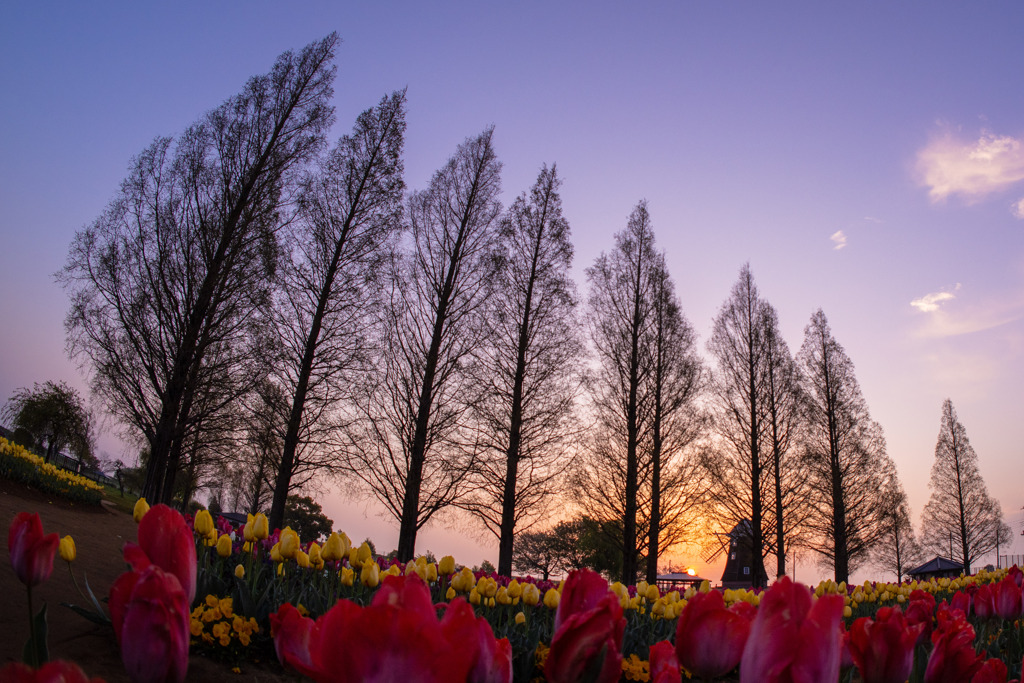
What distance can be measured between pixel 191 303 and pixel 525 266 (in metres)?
7.22

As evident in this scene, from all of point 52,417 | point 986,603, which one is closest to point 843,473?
point 986,603

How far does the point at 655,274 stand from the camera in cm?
1639

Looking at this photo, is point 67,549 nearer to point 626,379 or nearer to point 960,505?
point 626,379

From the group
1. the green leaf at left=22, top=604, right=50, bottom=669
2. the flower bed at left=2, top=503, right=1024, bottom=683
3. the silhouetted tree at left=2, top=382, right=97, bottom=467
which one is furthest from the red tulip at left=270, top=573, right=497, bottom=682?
the silhouetted tree at left=2, top=382, right=97, bottom=467

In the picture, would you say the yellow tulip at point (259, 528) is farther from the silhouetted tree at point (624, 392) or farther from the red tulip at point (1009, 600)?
the silhouetted tree at point (624, 392)

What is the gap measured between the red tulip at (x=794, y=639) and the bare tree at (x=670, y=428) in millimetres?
14472

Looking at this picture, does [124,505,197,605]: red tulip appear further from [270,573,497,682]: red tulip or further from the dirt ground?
the dirt ground

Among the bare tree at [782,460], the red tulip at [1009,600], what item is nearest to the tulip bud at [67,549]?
the red tulip at [1009,600]

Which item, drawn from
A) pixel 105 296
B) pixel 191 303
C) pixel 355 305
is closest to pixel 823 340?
pixel 355 305

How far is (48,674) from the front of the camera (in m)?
0.40

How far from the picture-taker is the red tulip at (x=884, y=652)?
39.6 inches

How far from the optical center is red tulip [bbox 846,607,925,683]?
1005mm

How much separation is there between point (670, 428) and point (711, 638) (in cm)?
1472

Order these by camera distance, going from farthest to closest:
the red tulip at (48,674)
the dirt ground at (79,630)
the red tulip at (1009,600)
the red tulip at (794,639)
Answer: the dirt ground at (79,630) < the red tulip at (1009,600) < the red tulip at (794,639) < the red tulip at (48,674)
